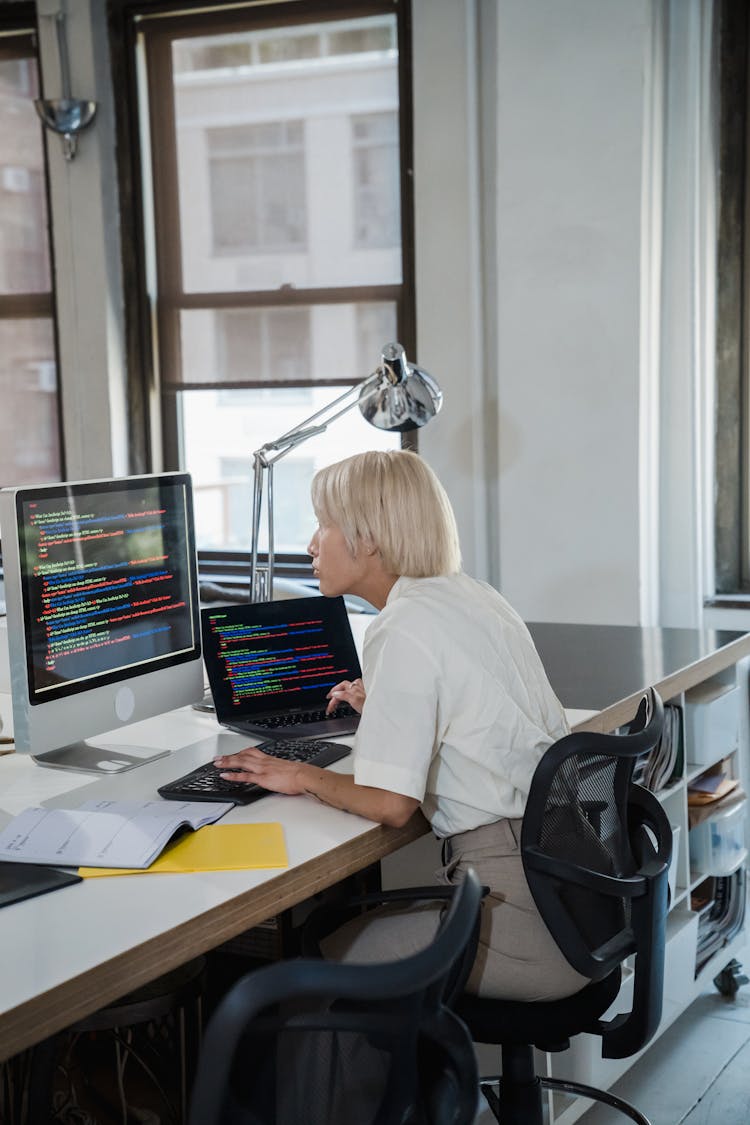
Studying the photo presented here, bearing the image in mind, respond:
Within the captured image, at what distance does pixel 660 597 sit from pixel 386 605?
2162 mm

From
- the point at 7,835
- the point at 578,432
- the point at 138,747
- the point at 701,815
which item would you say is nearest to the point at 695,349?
the point at 578,432

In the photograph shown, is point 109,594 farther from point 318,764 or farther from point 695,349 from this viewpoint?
point 695,349

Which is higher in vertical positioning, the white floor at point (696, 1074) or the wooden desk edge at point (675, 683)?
the wooden desk edge at point (675, 683)

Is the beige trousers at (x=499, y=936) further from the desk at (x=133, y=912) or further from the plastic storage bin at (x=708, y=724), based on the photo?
the plastic storage bin at (x=708, y=724)

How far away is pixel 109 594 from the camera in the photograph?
6.50 ft

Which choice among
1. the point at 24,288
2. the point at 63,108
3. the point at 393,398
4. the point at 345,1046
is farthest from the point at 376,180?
the point at 345,1046

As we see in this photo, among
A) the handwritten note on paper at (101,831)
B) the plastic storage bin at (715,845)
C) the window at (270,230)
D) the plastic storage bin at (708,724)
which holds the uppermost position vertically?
the window at (270,230)

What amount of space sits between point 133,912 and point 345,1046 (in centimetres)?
33

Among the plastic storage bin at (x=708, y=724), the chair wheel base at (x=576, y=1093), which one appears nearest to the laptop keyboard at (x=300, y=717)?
the chair wheel base at (x=576, y=1093)

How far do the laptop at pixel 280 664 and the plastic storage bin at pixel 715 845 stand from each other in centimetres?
97

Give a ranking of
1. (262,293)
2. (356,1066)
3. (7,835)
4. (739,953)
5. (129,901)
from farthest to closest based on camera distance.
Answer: (262,293) < (739,953) < (7,835) < (129,901) < (356,1066)

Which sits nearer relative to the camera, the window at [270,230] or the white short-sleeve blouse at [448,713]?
the white short-sleeve blouse at [448,713]

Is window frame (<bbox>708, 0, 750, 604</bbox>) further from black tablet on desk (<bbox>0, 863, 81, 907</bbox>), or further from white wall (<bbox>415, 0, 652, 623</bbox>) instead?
black tablet on desk (<bbox>0, 863, 81, 907</bbox>)

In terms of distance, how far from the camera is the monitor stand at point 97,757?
1.91 m
